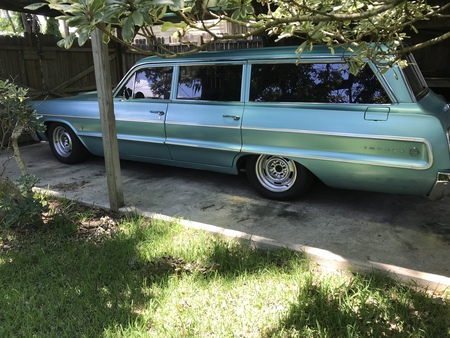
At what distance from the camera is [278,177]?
179 inches

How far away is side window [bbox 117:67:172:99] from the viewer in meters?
5.15

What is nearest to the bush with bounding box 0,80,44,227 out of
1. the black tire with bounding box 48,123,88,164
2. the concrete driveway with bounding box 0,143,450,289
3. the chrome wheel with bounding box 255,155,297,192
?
the concrete driveway with bounding box 0,143,450,289

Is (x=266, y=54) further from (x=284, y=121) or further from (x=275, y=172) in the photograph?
(x=275, y=172)

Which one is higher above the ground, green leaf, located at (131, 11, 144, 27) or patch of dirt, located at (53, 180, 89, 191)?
green leaf, located at (131, 11, 144, 27)

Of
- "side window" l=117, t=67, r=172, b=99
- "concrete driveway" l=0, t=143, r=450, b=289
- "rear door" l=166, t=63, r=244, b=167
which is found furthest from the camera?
"side window" l=117, t=67, r=172, b=99

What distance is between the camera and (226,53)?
467 cm

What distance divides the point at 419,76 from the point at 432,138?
1279 millimetres

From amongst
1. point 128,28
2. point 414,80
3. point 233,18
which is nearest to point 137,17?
point 128,28

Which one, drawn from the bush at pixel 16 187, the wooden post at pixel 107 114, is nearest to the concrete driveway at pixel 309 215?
the wooden post at pixel 107 114

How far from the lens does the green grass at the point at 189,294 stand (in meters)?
2.42

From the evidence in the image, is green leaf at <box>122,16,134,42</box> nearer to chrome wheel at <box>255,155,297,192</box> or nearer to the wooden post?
the wooden post

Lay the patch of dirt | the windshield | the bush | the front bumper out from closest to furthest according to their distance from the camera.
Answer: the front bumper < the bush < the windshield < the patch of dirt

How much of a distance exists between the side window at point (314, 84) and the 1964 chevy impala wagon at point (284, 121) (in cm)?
1

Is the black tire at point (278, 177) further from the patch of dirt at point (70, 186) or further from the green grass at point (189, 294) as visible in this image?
the patch of dirt at point (70, 186)
